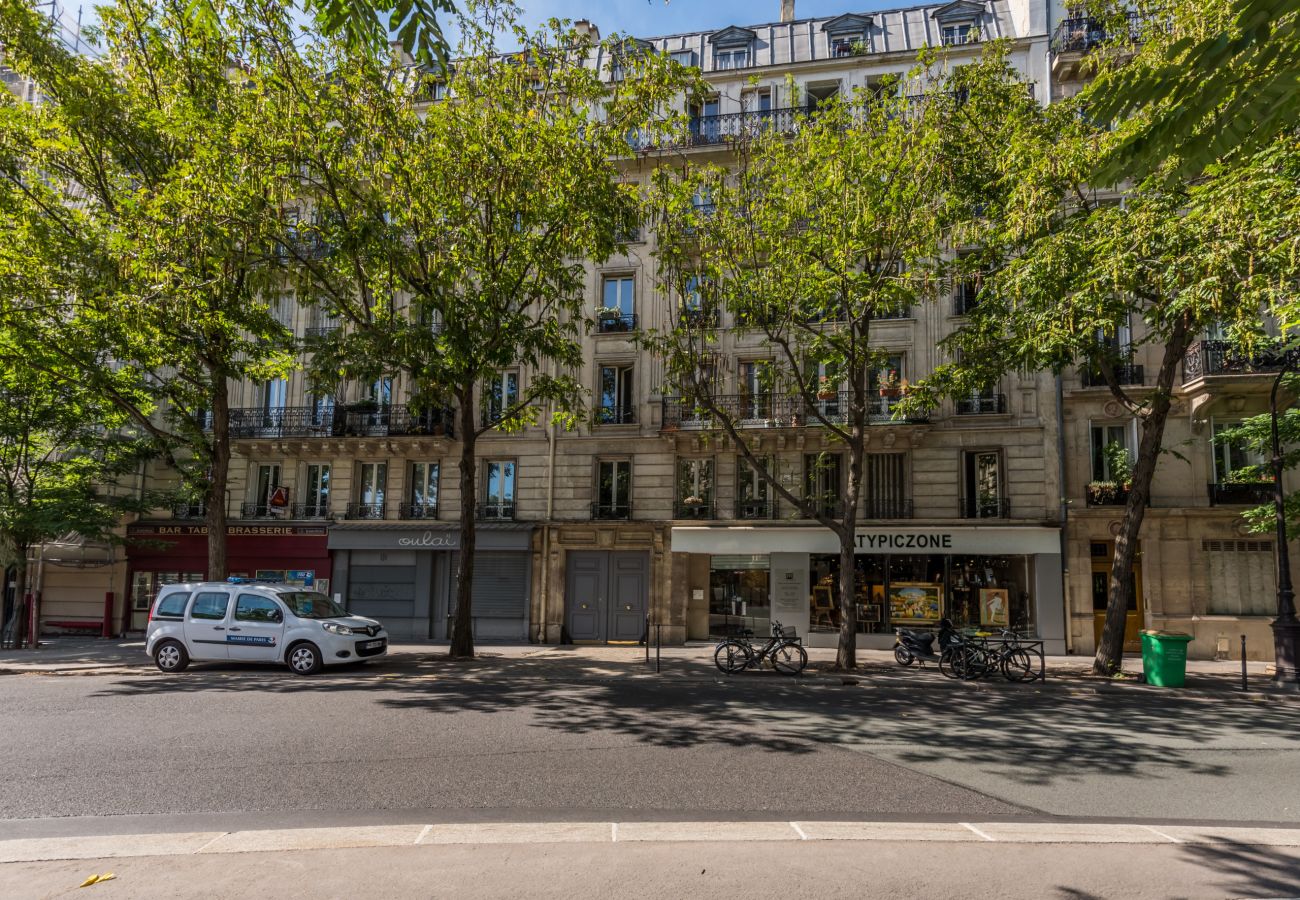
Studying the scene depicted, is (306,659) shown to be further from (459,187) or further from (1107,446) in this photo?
(1107,446)

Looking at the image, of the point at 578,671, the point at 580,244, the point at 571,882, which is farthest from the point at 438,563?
the point at 571,882

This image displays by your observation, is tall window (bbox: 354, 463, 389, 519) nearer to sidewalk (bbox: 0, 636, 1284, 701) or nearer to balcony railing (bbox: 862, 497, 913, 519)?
sidewalk (bbox: 0, 636, 1284, 701)

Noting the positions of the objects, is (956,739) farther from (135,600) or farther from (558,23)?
(135,600)

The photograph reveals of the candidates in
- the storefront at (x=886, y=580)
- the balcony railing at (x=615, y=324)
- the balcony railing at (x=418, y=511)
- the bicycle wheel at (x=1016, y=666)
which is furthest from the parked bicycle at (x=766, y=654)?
the balcony railing at (x=418, y=511)

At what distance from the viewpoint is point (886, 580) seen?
818 inches

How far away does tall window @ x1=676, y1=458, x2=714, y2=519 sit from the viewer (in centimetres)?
2173

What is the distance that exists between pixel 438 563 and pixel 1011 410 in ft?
54.2

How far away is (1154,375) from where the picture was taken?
63.9 feet

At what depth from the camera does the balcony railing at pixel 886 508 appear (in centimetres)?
2064

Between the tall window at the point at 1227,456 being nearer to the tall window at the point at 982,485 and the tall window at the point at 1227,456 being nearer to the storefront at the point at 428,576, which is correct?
the tall window at the point at 982,485

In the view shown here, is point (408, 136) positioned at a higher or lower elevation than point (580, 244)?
higher

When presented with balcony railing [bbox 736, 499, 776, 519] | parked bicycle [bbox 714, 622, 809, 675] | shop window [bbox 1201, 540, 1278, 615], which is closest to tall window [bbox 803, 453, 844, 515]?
balcony railing [bbox 736, 499, 776, 519]

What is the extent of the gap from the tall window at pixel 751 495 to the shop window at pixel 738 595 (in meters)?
1.18

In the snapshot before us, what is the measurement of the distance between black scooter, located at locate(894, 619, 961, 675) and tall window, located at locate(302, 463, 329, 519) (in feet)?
55.9
